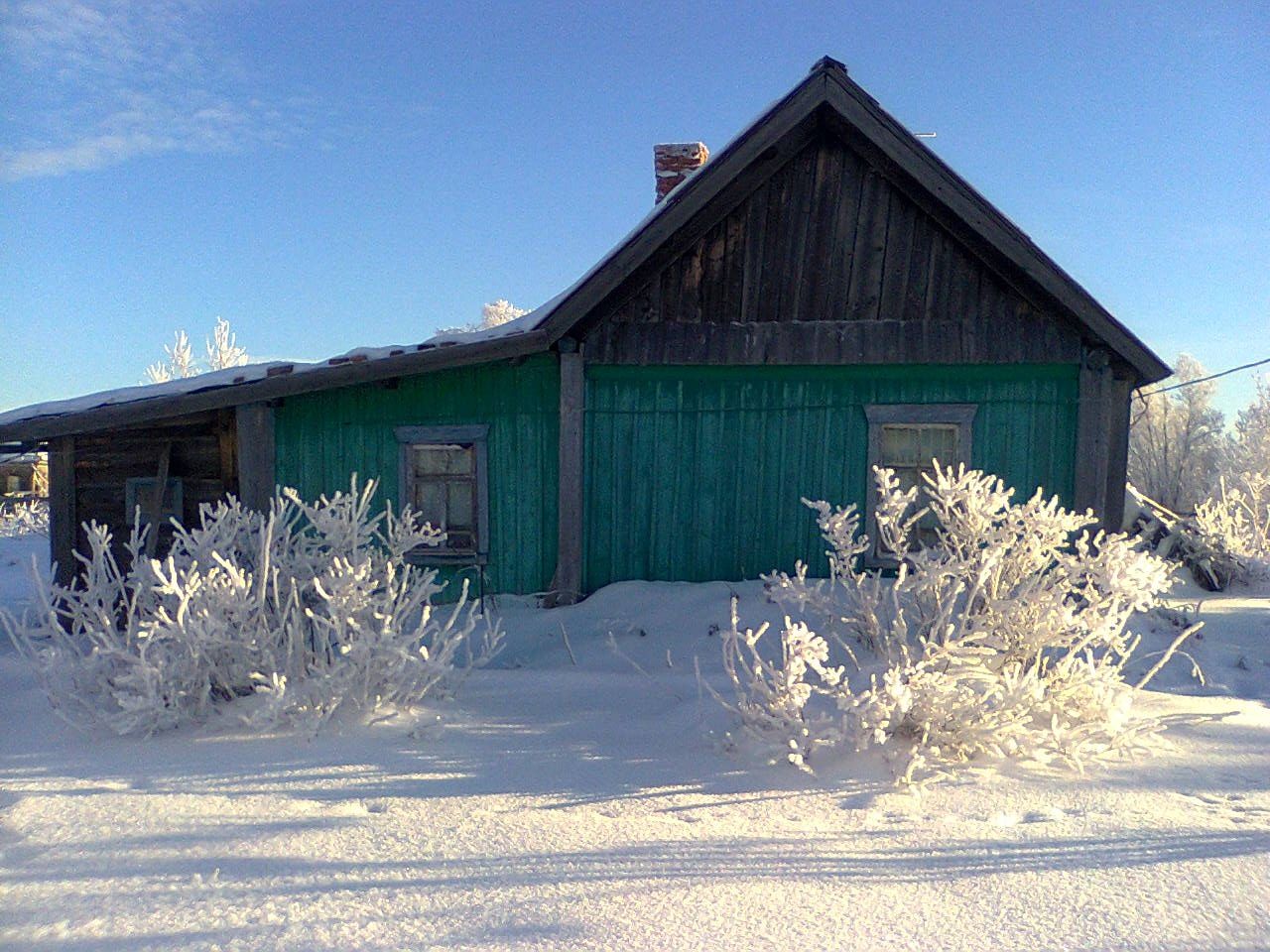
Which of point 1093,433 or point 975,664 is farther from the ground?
point 1093,433

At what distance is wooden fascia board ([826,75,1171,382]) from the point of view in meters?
7.89

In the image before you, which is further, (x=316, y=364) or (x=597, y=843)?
(x=316, y=364)

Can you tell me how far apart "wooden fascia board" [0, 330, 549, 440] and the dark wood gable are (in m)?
0.90

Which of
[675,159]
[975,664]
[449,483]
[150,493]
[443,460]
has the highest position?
[675,159]

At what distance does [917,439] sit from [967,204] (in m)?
2.23

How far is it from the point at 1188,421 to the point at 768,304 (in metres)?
34.7

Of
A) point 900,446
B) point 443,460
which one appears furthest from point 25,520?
point 900,446

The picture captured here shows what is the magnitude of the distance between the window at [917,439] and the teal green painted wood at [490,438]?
3132mm

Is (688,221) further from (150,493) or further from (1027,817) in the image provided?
(150,493)

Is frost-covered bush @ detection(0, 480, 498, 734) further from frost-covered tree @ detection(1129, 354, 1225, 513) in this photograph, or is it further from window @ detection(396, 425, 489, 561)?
frost-covered tree @ detection(1129, 354, 1225, 513)

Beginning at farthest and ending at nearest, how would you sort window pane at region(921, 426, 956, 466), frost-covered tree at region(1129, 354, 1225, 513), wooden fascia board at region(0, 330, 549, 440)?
1. frost-covered tree at region(1129, 354, 1225, 513)
2. window pane at region(921, 426, 956, 466)
3. wooden fascia board at region(0, 330, 549, 440)

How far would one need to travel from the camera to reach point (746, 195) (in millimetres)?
8492

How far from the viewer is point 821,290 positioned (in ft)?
28.0

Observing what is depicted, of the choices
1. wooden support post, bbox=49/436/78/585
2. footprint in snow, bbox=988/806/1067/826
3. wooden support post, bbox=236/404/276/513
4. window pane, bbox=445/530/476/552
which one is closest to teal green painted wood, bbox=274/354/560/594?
wooden support post, bbox=236/404/276/513
